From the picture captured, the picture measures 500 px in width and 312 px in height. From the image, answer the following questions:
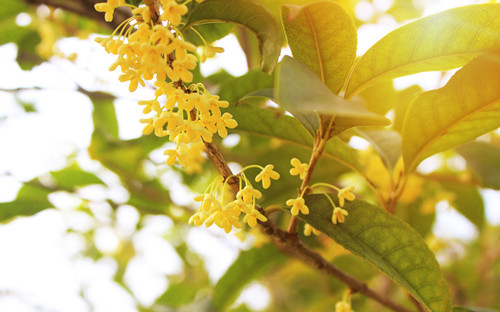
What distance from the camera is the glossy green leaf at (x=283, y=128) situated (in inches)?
44.8

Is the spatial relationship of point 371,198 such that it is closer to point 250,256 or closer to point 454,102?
point 250,256

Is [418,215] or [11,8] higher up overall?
[11,8]

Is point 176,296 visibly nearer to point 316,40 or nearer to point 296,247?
point 296,247

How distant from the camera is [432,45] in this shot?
0.85m

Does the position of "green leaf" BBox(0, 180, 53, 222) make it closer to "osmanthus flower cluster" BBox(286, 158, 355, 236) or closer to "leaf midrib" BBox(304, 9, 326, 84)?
"osmanthus flower cluster" BBox(286, 158, 355, 236)

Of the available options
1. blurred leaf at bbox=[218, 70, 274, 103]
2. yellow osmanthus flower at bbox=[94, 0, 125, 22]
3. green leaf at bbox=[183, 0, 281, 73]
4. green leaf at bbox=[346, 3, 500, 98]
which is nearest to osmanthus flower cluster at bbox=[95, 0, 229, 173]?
yellow osmanthus flower at bbox=[94, 0, 125, 22]

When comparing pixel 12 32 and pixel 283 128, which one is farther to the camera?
pixel 12 32

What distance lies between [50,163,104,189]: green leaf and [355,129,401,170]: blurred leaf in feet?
4.37

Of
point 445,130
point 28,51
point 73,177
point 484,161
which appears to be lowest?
point 73,177

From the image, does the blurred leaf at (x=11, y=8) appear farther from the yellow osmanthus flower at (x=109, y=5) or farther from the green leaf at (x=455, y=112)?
the green leaf at (x=455, y=112)

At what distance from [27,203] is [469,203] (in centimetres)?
193

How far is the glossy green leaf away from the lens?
1137 millimetres

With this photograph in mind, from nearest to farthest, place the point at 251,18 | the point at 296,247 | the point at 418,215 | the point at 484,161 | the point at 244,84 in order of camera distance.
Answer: the point at 251,18 → the point at 296,247 → the point at 244,84 → the point at 484,161 → the point at 418,215

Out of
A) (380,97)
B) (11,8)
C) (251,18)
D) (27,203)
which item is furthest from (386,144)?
(11,8)
